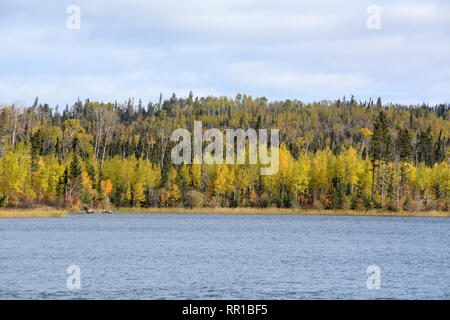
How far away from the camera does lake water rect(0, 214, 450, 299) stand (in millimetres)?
35156

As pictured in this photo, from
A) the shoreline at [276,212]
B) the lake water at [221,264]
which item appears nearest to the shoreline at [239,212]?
the shoreline at [276,212]

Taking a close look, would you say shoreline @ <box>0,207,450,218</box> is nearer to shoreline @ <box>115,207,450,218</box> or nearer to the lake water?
shoreline @ <box>115,207,450,218</box>

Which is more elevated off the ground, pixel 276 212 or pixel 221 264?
pixel 221 264

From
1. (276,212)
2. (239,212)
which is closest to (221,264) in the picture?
(239,212)

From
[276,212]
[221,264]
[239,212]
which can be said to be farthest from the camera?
[276,212]

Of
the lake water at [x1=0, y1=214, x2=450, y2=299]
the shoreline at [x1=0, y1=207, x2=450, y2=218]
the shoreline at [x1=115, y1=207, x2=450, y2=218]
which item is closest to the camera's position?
the lake water at [x1=0, y1=214, x2=450, y2=299]

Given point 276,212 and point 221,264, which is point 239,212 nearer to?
point 276,212

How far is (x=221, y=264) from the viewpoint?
47031 millimetres

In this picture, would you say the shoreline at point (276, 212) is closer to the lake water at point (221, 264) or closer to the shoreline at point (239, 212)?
the shoreline at point (239, 212)

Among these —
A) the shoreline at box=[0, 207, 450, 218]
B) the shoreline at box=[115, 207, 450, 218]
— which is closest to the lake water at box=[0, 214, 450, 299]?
the shoreline at box=[0, 207, 450, 218]

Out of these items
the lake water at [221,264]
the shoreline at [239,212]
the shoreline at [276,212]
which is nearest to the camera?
the lake water at [221,264]

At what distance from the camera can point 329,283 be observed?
127ft

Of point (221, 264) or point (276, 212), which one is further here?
point (276, 212)

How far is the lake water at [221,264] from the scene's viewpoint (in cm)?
3516
